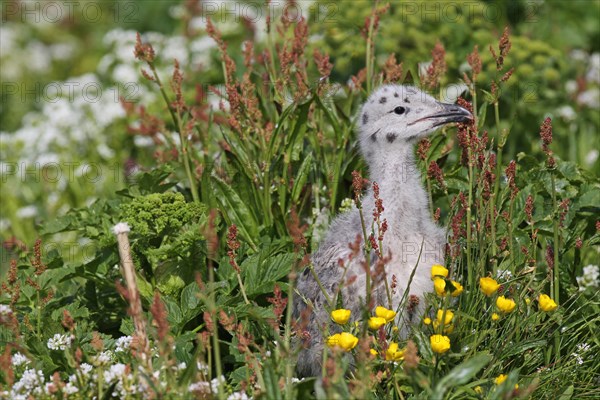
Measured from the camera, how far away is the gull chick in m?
4.13

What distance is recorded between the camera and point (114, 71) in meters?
8.36

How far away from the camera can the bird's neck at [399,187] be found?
14.2 ft

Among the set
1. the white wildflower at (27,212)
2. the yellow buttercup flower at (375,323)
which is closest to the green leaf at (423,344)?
the yellow buttercup flower at (375,323)

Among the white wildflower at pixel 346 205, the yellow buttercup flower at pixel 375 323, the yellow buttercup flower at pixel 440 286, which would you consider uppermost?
the yellow buttercup flower at pixel 440 286

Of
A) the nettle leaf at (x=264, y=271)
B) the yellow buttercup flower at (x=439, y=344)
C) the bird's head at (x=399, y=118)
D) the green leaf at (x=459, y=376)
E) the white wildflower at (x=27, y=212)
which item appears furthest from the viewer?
the white wildflower at (x=27, y=212)

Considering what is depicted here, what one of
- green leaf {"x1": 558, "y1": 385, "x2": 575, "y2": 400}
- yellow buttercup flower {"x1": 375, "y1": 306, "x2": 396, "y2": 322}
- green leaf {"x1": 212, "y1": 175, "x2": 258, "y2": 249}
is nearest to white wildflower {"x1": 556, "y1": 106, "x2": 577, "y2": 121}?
green leaf {"x1": 212, "y1": 175, "x2": 258, "y2": 249}

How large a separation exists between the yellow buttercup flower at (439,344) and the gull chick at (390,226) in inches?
21.1

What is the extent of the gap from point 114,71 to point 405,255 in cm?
489

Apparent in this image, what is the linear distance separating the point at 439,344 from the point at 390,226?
3.31 feet

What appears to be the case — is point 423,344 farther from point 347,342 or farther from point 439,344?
point 347,342

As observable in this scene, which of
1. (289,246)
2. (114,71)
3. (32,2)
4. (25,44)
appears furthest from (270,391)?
(32,2)

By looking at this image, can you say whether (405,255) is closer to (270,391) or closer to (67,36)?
(270,391)

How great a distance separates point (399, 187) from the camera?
438 centimetres

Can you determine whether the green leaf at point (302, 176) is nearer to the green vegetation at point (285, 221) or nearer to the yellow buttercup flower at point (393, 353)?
the green vegetation at point (285, 221)
